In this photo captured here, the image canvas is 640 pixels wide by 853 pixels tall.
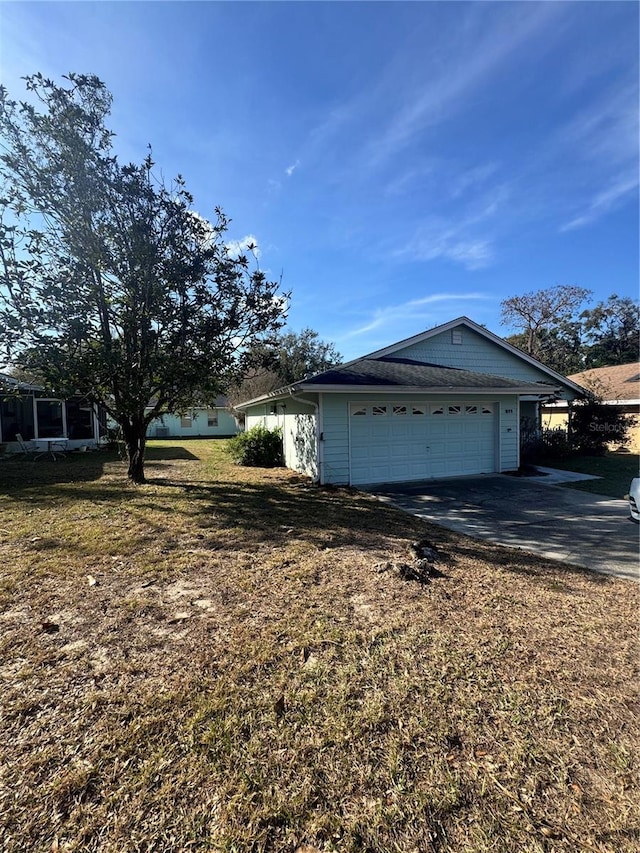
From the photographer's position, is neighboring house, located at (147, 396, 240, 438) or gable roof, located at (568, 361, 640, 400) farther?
neighboring house, located at (147, 396, 240, 438)

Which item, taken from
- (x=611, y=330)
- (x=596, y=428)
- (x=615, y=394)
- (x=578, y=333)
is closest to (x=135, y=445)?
(x=596, y=428)

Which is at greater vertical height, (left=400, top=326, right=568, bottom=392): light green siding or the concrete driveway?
(left=400, top=326, right=568, bottom=392): light green siding

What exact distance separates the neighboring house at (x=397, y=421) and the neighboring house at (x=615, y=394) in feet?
24.2

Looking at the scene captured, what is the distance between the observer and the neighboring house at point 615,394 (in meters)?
17.7

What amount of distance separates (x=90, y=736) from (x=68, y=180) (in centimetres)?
974

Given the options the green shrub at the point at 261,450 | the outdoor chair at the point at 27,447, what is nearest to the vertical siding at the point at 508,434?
the green shrub at the point at 261,450

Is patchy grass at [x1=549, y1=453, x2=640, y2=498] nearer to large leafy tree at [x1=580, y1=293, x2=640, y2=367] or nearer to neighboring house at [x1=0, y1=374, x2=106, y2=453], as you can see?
neighboring house at [x1=0, y1=374, x2=106, y2=453]

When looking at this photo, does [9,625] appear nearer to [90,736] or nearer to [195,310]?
[90,736]

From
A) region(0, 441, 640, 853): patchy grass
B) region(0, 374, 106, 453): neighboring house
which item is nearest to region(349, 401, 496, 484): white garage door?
region(0, 441, 640, 853): patchy grass

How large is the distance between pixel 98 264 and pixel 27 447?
1202 centimetres

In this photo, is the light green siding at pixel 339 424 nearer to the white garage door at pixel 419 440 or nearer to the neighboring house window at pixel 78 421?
the white garage door at pixel 419 440

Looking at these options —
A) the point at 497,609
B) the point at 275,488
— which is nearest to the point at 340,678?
the point at 497,609

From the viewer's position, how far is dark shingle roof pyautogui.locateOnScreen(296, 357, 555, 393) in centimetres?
964

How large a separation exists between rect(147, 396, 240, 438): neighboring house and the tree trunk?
17.6m
